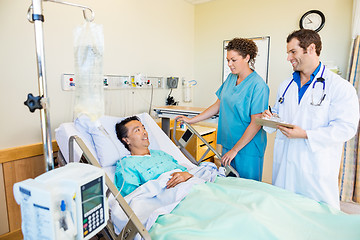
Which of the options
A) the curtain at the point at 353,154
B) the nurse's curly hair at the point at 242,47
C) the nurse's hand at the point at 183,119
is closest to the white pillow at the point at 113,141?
the nurse's hand at the point at 183,119

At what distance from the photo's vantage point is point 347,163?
2.57 metres

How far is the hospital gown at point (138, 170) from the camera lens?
152cm

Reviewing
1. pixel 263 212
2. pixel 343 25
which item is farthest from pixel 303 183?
pixel 343 25

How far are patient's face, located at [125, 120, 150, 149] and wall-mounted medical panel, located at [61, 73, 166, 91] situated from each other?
67cm

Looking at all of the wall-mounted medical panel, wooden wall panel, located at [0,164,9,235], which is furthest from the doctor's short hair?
wooden wall panel, located at [0,164,9,235]

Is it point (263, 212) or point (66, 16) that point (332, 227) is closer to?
point (263, 212)

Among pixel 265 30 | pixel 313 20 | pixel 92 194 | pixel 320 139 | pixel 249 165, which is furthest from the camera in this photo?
pixel 265 30

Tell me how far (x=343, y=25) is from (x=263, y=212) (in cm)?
244

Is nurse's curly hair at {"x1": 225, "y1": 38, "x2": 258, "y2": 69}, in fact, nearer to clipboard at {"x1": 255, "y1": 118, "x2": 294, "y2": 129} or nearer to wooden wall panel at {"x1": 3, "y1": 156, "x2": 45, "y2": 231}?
A: clipboard at {"x1": 255, "y1": 118, "x2": 294, "y2": 129}

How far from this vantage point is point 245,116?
6.00 feet

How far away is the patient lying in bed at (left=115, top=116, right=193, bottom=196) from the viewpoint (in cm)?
152

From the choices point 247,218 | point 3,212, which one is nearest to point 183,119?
point 247,218

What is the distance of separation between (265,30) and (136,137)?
2.22m

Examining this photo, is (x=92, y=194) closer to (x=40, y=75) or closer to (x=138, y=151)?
(x=40, y=75)
